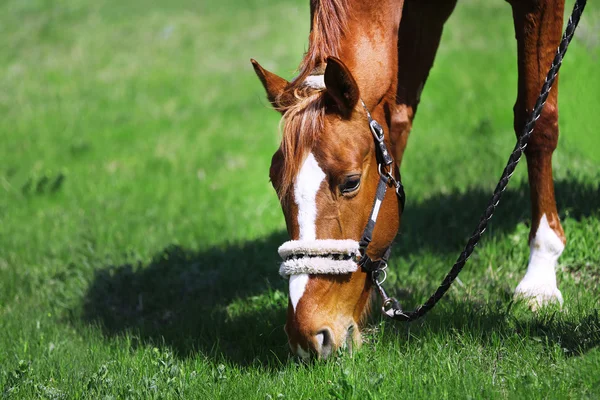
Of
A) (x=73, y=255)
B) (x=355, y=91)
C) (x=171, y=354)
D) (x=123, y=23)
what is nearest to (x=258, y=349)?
(x=171, y=354)

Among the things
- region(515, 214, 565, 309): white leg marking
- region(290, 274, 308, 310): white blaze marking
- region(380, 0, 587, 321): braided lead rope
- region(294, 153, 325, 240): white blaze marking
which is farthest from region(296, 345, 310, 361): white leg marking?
region(515, 214, 565, 309): white leg marking

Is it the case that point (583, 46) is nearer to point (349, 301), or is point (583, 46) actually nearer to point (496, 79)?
point (496, 79)

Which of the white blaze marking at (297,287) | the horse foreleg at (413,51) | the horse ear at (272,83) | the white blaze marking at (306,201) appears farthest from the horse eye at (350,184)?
the horse foreleg at (413,51)

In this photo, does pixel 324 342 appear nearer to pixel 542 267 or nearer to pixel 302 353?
pixel 302 353

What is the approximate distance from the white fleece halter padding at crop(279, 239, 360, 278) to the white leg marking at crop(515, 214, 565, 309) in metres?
1.27

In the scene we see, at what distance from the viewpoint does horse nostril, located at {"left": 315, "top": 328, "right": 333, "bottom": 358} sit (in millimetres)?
3014

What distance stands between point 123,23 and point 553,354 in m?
12.9

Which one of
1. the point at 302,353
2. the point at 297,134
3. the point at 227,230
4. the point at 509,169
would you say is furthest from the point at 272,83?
the point at 227,230

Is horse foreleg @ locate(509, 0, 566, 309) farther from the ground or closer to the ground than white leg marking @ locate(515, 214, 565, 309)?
farther from the ground

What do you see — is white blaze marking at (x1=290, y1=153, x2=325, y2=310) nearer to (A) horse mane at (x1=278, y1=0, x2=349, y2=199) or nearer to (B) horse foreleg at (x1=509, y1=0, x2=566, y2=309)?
(A) horse mane at (x1=278, y1=0, x2=349, y2=199)

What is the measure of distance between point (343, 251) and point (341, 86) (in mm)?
741

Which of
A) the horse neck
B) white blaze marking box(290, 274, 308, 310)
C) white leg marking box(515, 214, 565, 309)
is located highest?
the horse neck

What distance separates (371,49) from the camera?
11.5 feet

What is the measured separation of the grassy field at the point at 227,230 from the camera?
3217 mm
